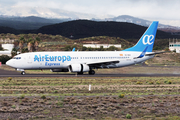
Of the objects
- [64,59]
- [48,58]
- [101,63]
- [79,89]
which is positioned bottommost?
[79,89]

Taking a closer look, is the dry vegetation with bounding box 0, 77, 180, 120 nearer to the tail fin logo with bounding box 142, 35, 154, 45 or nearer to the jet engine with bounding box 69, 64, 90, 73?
the jet engine with bounding box 69, 64, 90, 73

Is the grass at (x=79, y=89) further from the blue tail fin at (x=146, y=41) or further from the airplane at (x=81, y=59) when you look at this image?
the blue tail fin at (x=146, y=41)

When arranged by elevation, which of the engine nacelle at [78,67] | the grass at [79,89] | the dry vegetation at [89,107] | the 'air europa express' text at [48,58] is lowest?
the dry vegetation at [89,107]

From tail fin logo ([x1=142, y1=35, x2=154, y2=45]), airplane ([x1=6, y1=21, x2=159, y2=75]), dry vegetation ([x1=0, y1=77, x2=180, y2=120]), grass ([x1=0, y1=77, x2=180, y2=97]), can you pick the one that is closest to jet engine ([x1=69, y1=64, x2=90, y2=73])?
airplane ([x1=6, y1=21, x2=159, y2=75])

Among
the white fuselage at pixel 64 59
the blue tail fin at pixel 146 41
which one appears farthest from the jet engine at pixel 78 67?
the blue tail fin at pixel 146 41

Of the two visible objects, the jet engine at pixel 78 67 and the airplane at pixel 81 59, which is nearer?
the airplane at pixel 81 59

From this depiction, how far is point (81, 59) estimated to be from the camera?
49.4 meters

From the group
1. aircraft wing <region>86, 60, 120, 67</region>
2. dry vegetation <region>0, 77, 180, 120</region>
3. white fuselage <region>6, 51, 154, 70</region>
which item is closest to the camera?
dry vegetation <region>0, 77, 180, 120</region>

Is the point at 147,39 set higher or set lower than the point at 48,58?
higher

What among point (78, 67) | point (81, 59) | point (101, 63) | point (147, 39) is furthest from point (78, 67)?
point (147, 39)

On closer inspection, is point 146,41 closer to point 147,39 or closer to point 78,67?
point 147,39

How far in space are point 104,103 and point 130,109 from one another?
250 cm

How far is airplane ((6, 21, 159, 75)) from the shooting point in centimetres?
4659

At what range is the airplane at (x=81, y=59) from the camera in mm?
46594
